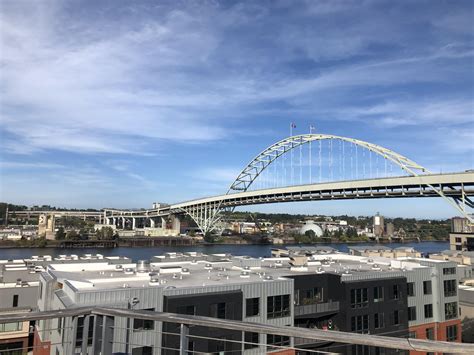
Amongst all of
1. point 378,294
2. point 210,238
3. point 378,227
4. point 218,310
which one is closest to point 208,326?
point 218,310

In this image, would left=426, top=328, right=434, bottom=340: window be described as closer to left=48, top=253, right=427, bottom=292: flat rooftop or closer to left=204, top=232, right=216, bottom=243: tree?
left=48, top=253, right=427, bottom=292: flat rooftop

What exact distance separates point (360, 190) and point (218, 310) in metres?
26.8

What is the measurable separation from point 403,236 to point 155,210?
6842 centimetres

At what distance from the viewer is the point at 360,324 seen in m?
15.6

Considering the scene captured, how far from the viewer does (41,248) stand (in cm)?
6256

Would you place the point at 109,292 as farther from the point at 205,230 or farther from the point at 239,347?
the point at 205,230

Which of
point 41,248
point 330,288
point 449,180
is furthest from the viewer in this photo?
point 41,248

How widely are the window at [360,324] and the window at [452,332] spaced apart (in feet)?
18.5

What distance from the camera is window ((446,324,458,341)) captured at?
1873 centimetres

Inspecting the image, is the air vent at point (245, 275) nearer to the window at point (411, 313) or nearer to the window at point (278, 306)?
the window at point (278, 306)

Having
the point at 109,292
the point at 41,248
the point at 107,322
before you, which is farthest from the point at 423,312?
the point at 41,248

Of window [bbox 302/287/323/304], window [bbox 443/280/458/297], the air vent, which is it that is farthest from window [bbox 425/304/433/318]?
the air vent

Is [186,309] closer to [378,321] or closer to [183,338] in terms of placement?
[378,321]

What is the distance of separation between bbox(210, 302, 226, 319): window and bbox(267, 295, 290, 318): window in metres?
1.85
